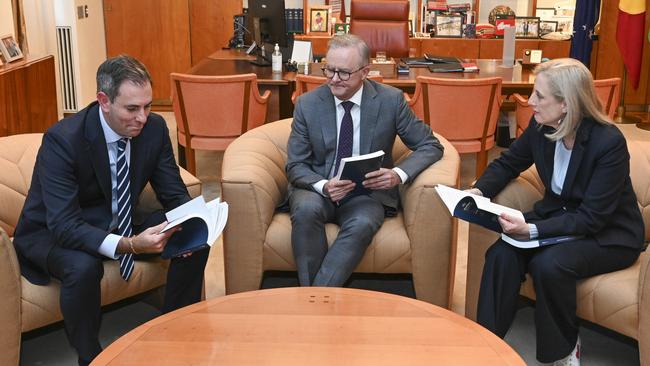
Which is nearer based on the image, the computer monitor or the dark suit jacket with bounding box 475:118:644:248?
the dark suit jacket with bounding box 475:118:644:248

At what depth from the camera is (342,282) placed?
322cm

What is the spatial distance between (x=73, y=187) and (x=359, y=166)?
1.13 m

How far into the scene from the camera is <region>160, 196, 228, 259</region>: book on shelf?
2.89 m

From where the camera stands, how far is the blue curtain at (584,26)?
779 cm

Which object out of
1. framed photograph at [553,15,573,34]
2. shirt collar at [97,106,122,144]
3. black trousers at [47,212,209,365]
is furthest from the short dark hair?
framed photograph at [553,15,573,34]

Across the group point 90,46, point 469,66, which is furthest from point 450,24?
point 90,46

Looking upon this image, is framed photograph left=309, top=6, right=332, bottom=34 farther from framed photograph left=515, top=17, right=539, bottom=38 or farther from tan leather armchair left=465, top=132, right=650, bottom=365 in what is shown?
tan leather armchair left=465, top=132, right=650, bottom=365

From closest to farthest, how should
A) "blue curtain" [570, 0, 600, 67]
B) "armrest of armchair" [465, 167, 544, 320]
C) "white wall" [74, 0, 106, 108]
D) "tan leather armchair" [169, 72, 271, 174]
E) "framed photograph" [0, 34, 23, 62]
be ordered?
1. "armrest of armchair" [465, 167, 544, 320]
2. "tan leather armchair" [169, 72, 271, 174]
3. "framed photograph" [0, 34, 23, 62]
4. "white wall" [74, 0, 106, 108]
5. "blue curtain" [570, 0, 600, 67]

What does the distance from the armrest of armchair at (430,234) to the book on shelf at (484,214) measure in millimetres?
207

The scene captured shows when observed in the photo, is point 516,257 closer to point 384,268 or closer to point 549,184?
point 549,184

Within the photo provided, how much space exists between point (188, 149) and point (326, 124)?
1966 millimetres

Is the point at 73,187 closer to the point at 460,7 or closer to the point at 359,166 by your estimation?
the point at 359,166

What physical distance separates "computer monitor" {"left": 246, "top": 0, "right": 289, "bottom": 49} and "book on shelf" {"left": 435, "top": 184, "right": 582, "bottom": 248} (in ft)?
11.2

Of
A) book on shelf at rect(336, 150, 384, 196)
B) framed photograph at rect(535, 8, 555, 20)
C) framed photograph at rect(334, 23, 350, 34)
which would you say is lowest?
book on shelf at rect(336, 150, 384, 196)
